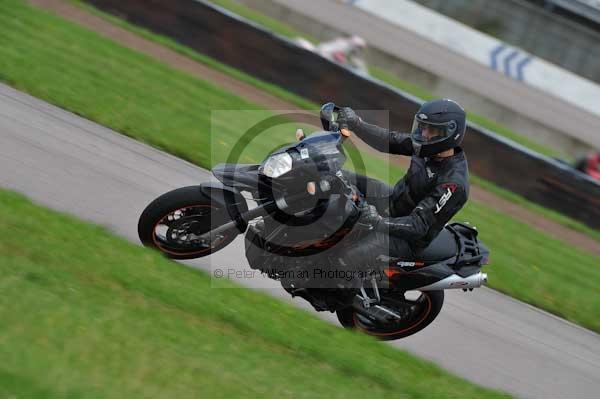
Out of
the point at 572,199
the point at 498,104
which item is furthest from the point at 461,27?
the point at 572,199

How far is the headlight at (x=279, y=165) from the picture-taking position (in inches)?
203

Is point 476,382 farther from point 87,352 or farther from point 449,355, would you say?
point 87,352

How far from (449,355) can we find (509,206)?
6247 millimetres

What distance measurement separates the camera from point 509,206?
12.3m

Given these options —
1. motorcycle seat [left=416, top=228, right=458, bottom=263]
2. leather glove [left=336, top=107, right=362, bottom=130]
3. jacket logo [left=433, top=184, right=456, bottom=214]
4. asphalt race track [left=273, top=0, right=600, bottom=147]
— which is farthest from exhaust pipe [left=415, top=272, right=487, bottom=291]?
asphalt race track [left=273, top=0, right=600, bottom=147]

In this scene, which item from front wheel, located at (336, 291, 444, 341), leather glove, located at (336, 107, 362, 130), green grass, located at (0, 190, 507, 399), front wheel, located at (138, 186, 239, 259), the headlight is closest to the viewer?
green grass, located at (0, 190, 507, 399)

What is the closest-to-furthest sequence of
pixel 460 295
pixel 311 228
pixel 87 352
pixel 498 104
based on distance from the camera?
pixel 87 352 < pixel 311 228 < pixel 460 295 < pixel 498 104

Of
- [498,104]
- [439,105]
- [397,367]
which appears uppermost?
[439,105]

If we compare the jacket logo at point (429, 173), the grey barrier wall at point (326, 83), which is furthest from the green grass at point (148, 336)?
the grey barrier wall at point (326, 83)

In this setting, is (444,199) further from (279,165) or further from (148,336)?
(148,336)

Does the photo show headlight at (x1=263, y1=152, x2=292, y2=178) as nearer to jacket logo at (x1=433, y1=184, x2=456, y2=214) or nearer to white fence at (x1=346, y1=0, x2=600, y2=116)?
jacket logo at (x1=433, y1=184, x2=456, y2=214)

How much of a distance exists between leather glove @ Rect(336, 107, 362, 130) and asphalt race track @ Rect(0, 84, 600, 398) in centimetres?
158

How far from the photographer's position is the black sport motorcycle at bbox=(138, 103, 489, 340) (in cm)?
532

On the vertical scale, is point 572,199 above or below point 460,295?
below
